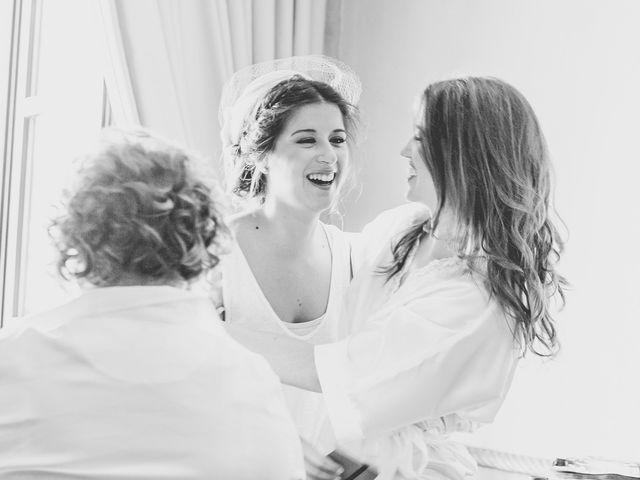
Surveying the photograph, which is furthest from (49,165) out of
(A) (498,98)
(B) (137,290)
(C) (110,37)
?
(B) (137,290)

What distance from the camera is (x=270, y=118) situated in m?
1.94

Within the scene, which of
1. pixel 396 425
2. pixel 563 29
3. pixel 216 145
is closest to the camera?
pixel 396 425

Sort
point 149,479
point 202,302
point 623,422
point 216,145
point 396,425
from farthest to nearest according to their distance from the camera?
point 216,145
point 623,422
point 396,425
point 202,302
point 149,479

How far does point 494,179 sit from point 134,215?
72cm

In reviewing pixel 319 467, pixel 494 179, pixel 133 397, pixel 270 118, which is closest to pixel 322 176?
pixel 270 118

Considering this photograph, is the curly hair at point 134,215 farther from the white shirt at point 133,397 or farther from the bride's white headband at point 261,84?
the bride's white headband at point 261,84

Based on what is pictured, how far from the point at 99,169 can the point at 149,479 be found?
14.3 inches

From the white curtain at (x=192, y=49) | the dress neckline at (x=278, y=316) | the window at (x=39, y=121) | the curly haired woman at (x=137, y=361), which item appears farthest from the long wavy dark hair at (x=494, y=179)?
the window at (x=39, y=121)

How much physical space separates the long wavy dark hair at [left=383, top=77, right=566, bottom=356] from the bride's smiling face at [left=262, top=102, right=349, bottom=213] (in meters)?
0.37

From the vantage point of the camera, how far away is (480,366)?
1.48 meters

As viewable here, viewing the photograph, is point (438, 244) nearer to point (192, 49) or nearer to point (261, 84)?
point (261, 84)

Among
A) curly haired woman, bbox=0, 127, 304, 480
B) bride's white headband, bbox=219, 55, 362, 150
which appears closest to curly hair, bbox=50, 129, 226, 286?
curly haired woman, bbox=0, 127, 304, 480

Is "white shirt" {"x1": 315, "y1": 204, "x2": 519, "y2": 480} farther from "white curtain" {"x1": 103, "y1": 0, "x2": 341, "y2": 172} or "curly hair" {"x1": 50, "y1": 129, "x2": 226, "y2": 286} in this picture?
"white curtain" {"x1": 103, "y1": 0, "x2": 341, "y2": 172}

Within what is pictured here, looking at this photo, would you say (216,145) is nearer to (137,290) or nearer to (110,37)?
(110,37)
